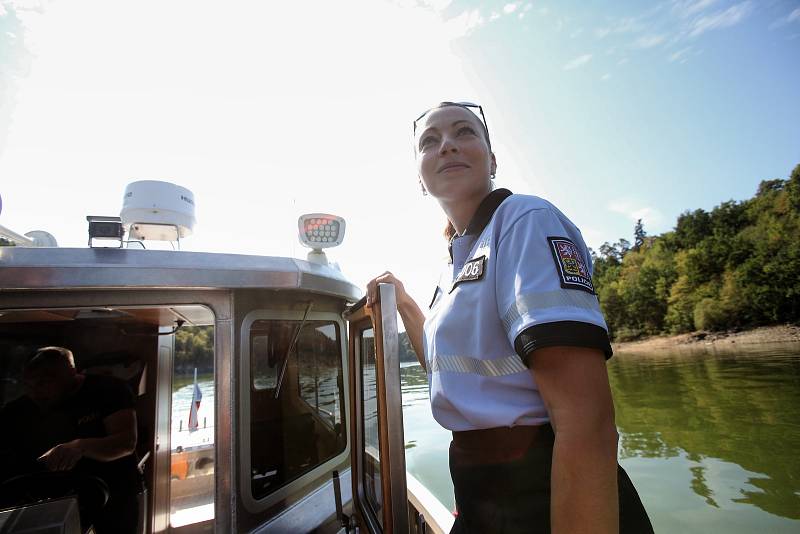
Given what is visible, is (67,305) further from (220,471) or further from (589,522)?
(589,522)

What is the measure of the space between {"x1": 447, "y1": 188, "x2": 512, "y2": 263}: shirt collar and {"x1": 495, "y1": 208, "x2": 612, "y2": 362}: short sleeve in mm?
215

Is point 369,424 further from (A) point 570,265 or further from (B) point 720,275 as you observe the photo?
A: (B) point 720,275

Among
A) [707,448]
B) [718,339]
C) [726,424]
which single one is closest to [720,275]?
[718,339]

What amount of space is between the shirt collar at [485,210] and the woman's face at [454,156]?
8 cm

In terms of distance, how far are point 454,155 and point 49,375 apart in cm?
376

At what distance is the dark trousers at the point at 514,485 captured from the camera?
0.92 m

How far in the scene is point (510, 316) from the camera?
89 centimetres

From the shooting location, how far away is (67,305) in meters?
2.05

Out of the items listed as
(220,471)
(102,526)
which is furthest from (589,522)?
(102,526)

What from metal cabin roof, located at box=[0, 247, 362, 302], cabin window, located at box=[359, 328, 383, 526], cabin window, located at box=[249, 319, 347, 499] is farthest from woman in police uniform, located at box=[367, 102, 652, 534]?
cabin window, located at box=[249, 319, 347, 499]

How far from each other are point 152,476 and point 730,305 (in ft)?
207

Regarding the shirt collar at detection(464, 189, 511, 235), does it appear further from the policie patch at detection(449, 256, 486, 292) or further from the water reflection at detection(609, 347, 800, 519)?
the water reflection at detection(609, 347, 800, 519)

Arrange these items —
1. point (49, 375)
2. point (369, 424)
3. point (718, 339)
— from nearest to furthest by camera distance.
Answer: point (369, 424) → point (49, 375) → point (718, 339)

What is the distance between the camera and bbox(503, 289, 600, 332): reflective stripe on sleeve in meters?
0.82
